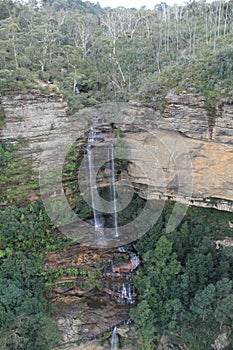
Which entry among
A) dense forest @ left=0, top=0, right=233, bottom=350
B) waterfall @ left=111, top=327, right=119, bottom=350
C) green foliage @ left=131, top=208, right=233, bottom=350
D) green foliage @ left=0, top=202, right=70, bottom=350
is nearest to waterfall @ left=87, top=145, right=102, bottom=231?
dense forest @ left=0, top=0, right=233, bottom=350

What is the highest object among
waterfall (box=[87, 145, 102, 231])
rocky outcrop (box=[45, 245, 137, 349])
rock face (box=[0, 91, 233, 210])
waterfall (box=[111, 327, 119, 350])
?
rock face (box=[0, 91, 233, 210])

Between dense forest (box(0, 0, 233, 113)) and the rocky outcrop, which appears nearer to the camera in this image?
the rocky outcrop

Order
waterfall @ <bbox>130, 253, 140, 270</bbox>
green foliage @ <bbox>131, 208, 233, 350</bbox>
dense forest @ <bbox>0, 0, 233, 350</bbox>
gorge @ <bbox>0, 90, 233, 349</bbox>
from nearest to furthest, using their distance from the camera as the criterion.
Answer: dense forest @ <bbox>0, 0, 233, 350</bbox>
green foliage @ <bbox>131, 208, 233, 350</bbox>
gorge @ <bbox>0, 90, 233, 349</bbox>
waterfall @ <bbox>130, 253, 140, 270</bbox>

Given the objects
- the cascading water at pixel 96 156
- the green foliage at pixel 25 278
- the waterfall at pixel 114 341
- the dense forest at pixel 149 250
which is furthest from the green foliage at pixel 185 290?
the green foliage at pixel 25 278

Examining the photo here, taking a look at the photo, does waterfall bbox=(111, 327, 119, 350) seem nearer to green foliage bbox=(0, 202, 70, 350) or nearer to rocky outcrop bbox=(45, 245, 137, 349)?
rocky outcrop bbox=(45, 245, 137, 349)

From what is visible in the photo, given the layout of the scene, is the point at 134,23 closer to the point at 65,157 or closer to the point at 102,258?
the point at 65,157

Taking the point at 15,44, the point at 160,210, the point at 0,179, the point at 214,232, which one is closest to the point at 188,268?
the point at 214,232

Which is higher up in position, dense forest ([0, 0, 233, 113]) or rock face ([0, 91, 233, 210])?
dense forest ([0, 0, 233, 113])
